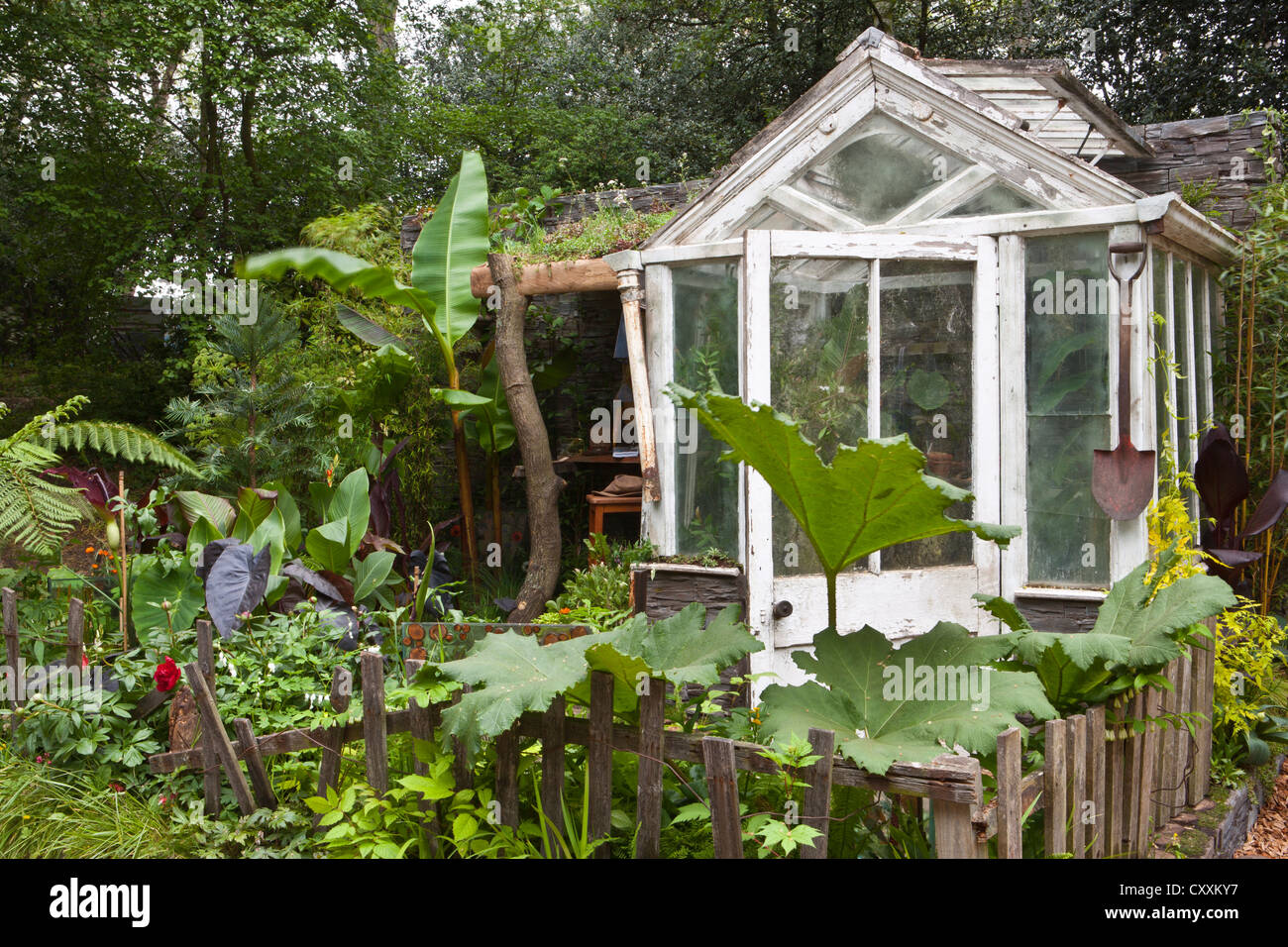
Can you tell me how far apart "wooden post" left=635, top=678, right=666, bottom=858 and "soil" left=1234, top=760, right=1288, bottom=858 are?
279cm

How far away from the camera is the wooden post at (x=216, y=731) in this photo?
2.65 metres

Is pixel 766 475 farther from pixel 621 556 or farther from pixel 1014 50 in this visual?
pixel 1014 50

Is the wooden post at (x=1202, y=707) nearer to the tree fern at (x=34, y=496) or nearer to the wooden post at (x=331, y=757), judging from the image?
the wooden post at (x=331, y=757)

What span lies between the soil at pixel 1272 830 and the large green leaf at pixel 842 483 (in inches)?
100

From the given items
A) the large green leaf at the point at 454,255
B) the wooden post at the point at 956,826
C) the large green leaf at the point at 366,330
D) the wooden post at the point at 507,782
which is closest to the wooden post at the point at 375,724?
the wooden post at the point at 507,782

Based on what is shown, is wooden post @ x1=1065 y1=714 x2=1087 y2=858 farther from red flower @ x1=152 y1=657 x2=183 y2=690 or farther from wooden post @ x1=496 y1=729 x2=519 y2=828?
red flower @ x1=152 y1=657 x2=183 y2=690

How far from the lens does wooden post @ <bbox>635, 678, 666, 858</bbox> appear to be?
2.24 metres

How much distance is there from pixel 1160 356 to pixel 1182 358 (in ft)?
2.27

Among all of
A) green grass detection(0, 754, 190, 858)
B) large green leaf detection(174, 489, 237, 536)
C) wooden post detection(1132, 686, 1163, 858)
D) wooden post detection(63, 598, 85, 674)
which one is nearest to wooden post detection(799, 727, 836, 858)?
wooden post detection(1132, 686, 1163, 858)

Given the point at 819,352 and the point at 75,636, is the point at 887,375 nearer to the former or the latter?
the point at 819,352

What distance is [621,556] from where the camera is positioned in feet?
19.1

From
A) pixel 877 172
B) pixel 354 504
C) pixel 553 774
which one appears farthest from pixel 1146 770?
pixel 354 504

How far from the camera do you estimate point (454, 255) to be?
646cm

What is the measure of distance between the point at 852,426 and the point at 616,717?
2330mm
